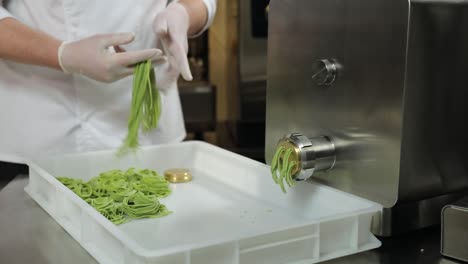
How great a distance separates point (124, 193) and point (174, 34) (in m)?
0.41

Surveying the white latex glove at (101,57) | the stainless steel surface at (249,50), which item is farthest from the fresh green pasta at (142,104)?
the stainless steel surface at (249,50)

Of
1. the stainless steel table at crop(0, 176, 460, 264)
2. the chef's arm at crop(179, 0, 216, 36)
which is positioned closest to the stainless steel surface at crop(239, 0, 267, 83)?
the chef's arm at crop(179, 0, 216, 36)

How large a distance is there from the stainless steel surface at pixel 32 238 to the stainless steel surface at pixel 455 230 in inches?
18.3

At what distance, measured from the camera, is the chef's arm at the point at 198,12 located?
1394mm

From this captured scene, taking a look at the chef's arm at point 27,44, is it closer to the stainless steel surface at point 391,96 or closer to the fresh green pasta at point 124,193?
the fresh green pasta at point 124,193

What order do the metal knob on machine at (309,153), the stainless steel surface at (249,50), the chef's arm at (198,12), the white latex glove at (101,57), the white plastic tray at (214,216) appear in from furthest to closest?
the stainless steel surface at (249,50), the chef's arm at (198,12), the white latex glove at (101,57), the metal knob on machine at (309,153), the white plastic tray at (214,216)

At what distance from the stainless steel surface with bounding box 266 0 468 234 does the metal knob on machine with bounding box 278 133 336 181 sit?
15mm

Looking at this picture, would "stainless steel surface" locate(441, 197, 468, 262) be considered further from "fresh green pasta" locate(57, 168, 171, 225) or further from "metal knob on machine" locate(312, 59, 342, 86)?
"fresh green pasta" locate(57, 168, 171, 225)

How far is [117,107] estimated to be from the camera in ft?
4.43

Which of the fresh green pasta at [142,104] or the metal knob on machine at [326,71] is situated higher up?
the metal knob on machine at [326,71]

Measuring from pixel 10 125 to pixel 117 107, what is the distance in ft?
0.81

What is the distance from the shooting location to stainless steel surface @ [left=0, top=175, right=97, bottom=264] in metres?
0.75

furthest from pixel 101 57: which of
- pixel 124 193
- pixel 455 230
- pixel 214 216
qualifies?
pixel 455 230

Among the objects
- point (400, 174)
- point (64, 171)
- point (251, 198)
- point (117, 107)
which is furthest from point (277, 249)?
point (117, 107)
